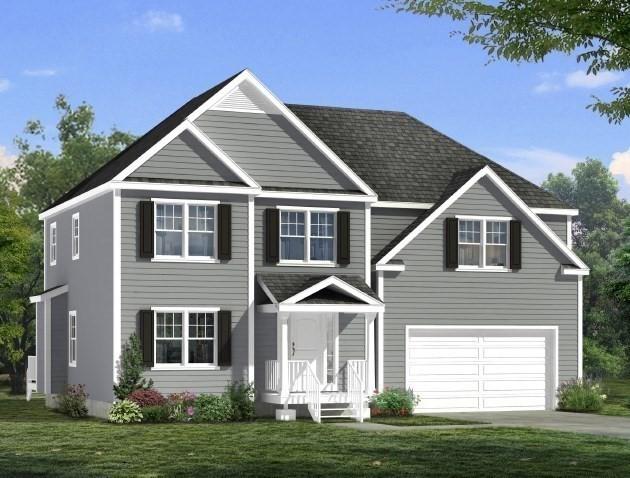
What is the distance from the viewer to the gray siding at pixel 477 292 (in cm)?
3591

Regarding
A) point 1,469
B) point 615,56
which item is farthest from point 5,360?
point 615,56

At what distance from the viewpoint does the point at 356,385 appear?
33062 millimetres

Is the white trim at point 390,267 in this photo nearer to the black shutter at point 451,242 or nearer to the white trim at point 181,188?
the black shutter at point 451,242

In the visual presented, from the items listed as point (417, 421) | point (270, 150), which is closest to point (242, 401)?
point (417, 421)

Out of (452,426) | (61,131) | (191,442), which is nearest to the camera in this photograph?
(191,442)

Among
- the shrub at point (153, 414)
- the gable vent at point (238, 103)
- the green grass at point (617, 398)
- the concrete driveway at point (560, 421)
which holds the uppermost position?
the gable vent at point (238, 103)

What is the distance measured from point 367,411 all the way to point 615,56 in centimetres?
1509

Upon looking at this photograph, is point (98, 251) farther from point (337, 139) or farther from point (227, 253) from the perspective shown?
point (337, 139)

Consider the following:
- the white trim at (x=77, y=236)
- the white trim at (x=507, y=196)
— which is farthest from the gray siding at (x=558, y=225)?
the white trim at (x=77, y=236)

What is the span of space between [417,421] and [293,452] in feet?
32.0

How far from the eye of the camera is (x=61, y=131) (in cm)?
7538

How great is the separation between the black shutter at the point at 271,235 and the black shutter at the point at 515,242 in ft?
25.0

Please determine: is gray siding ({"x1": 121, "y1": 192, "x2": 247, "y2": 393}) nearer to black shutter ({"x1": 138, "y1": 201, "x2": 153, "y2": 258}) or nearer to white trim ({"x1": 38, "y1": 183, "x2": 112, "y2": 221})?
black shutter ({"x1": 138, "y1": 201, "x2": 153, "y2": 258})

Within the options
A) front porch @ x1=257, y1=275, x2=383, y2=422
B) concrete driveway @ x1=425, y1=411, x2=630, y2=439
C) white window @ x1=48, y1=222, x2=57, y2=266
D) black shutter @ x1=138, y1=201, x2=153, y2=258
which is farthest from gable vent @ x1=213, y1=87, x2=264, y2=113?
concrete driveway @ x1=425, y1=411, x2=630, y2=439
